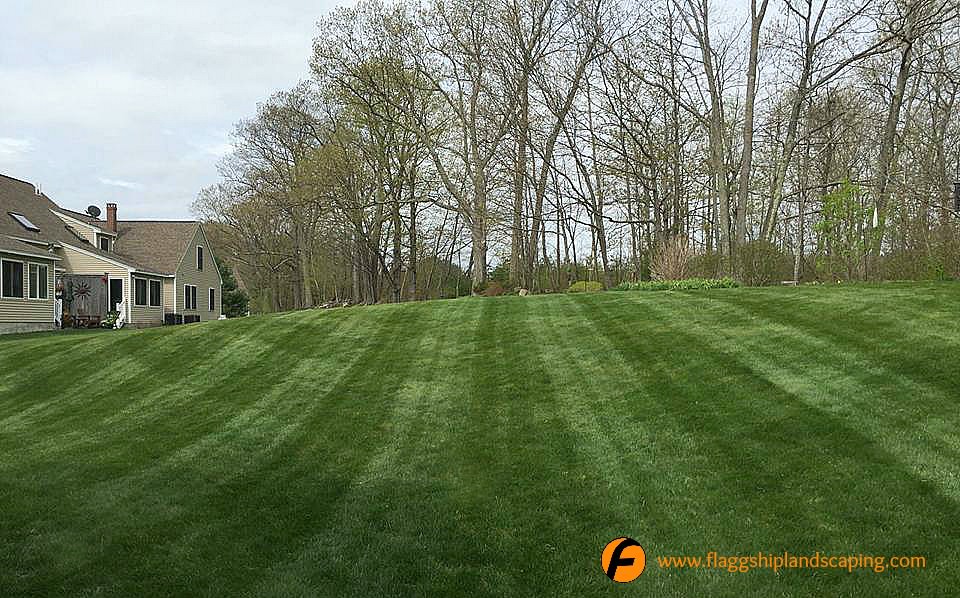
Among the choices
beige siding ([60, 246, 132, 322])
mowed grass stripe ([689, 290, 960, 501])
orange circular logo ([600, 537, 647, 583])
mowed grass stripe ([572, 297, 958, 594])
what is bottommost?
orange circular logo ([600, 537, 647, 583])

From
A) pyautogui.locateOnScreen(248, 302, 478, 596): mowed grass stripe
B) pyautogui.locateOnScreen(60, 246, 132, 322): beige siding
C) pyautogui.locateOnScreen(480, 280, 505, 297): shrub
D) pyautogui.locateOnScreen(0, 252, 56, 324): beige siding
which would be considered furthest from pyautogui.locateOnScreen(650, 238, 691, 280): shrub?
pyautogui.locateOnScreen(60, 246, 132, 322): beige siding

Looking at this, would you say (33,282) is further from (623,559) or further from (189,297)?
(623,559)

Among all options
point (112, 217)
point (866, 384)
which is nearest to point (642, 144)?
point (866, 384)

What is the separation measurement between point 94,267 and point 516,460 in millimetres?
26591

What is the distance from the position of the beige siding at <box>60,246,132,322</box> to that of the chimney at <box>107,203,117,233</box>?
440 centimetres

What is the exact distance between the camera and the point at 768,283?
15820 mm

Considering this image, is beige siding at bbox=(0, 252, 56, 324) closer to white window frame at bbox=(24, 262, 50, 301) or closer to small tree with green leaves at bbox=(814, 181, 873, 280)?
white window frame at bbox=(24, 262, 50, 301)

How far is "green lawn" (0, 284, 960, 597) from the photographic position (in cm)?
396

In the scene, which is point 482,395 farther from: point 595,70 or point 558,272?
point 558,272

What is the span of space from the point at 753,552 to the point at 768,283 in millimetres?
13166

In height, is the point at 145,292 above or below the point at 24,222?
below

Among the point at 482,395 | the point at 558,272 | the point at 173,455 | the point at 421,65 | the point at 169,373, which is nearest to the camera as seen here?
the point at 173,455

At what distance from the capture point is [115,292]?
1073 inches

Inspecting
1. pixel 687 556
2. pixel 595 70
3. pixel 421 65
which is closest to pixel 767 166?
pixel 595 70
